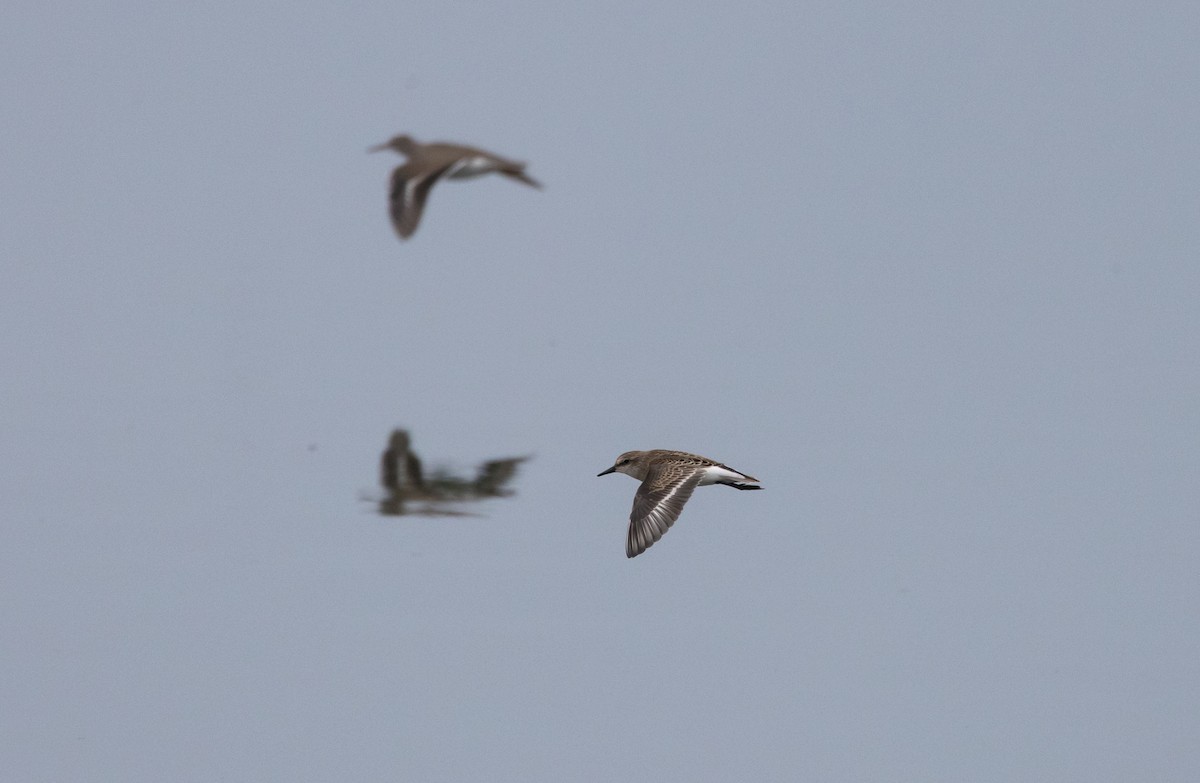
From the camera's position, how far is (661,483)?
13.0 meters

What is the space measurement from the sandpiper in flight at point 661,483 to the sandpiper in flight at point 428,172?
2.93 meters

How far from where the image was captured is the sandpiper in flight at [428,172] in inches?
634

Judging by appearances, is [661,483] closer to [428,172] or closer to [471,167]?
[428,172]

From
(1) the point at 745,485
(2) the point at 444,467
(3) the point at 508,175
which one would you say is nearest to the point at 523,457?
(2) the point at 444,467

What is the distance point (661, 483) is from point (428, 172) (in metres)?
4.72

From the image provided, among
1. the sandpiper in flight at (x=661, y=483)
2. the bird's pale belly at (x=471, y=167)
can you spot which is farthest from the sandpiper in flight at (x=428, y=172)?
the sandpiper in flight at (x=661, y=483)

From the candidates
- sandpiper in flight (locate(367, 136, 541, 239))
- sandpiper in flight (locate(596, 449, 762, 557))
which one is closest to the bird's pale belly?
sandpiper in flight (locate(367, 136, 541, 239))

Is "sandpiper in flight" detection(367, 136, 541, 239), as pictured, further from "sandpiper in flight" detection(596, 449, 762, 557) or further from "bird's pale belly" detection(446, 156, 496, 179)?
"sandpiper in flight" detection(596, 449, 762, 557)

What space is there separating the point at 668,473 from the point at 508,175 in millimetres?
4861

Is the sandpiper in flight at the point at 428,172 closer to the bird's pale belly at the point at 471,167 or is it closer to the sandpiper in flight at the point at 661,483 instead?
the bird's pale belly at the point at 471,167

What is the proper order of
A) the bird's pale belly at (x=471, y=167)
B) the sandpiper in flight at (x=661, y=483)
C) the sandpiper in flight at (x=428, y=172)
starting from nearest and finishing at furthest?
1. the sandpiper in flight at (x=661, y=483)
2. the sandpiper in flight at (x=428, y=172)
3. the bird's pale belly at (x=471, y=167)

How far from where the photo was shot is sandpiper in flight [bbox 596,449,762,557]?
40.9 feet

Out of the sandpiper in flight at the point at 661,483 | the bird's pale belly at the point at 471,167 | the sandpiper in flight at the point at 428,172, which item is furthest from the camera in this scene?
the bird's pale belly at the point at 471,167

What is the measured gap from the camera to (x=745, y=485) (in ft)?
44.5
